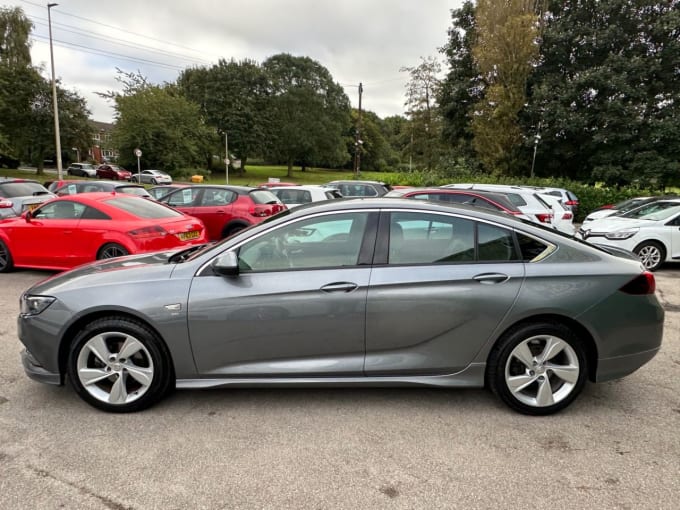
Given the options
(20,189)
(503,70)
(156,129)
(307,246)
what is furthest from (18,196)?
(156,129)

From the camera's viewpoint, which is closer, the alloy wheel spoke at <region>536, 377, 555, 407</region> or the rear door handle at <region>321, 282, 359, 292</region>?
the rear door handle at <region>321, 282, 359, 292</region>

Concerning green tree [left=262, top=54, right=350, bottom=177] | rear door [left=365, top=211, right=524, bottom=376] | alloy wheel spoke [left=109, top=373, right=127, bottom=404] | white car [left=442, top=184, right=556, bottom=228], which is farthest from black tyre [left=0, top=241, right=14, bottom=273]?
green tree [left=262, top=54, right=350, bottom=177]

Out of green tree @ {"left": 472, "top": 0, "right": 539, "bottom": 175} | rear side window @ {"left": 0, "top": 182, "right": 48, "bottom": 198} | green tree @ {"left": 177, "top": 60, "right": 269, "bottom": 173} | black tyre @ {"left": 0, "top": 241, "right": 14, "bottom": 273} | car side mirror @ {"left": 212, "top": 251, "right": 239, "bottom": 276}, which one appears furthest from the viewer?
green tree @ {"left": 177, "top": 60, "right": 269, "bottom": 173}

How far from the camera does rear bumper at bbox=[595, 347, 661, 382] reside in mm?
3049

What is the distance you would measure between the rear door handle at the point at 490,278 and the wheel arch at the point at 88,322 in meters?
2.20

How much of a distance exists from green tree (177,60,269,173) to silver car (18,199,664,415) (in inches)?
2007

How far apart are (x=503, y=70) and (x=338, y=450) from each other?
2487cm

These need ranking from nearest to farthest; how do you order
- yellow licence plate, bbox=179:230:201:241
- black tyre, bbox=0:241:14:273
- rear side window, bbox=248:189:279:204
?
yellow licence plate, bbox=179:230:201:241
black tyre, bbox=0:241:14:273
rear side window, bbox=248:189:279:204

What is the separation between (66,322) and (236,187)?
722 cm

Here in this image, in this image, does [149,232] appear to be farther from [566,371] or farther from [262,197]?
[566,371]

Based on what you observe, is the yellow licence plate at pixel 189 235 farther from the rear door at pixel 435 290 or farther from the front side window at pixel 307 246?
the rear door at pixel 435 290

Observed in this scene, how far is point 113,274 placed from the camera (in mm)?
3184

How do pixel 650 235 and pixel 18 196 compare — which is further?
pixel 18 196

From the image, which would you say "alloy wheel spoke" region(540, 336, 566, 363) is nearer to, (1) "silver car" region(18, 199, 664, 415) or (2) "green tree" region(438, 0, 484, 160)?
(1) "silver car" region(18, 199, 664, 415)
